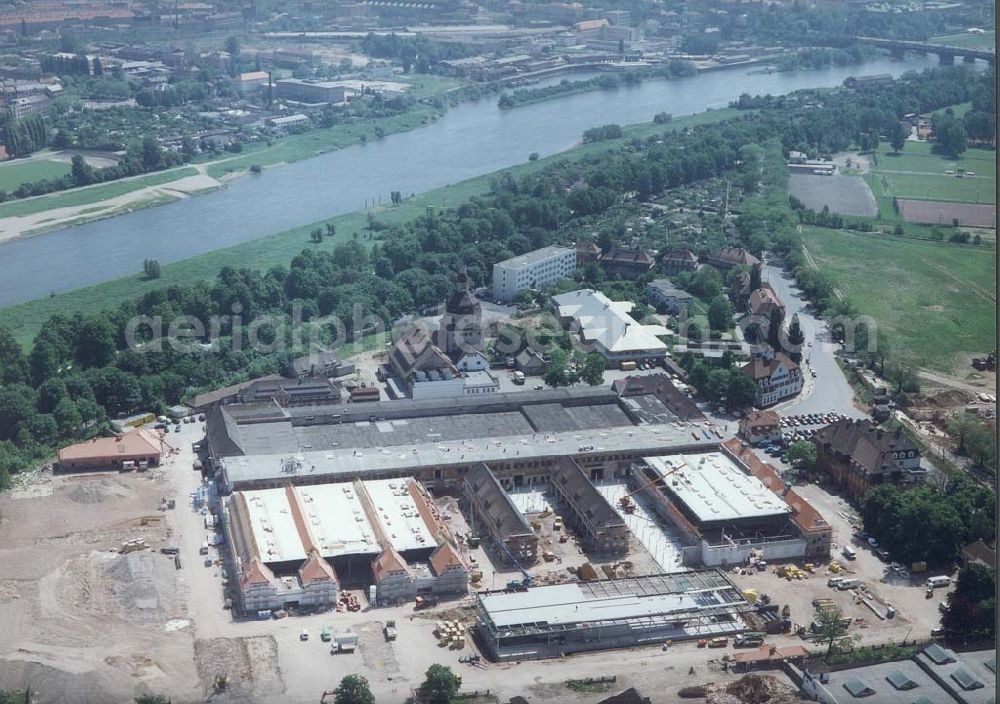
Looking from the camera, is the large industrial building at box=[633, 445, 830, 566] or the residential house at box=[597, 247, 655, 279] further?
the residential house at box=[597, 247, 655, 279]

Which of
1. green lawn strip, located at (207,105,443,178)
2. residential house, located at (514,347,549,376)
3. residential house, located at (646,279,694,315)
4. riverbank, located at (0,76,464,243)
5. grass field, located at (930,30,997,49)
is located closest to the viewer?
residential house, located at (514,347,549,376)

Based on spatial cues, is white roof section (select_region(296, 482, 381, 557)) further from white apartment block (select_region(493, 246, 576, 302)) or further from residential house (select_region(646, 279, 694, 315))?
residential house (select_region(646, 279, 694, 315))

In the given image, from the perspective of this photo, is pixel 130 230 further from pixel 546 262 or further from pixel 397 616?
pixel 397 616

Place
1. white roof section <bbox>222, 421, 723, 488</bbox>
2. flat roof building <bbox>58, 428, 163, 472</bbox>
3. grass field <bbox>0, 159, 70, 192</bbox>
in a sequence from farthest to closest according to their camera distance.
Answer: grass field <bbox>0, 159, 70, 192</bbox> < flat roof building <bbox>58, 428, 163, 472</bbox> < white roof section <bbox>222, 421, 723, 488</bbox>

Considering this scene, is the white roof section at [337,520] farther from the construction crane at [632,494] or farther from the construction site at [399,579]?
the construction crane at [632,494]

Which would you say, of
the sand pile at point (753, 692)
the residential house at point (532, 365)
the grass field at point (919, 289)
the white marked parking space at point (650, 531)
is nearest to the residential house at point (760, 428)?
the white marked parking space at point (650, 531)

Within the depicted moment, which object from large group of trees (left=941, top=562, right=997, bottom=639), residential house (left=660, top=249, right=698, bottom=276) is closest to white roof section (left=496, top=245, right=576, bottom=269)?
residential house (left=660, top=249, right=698, bottom=276)

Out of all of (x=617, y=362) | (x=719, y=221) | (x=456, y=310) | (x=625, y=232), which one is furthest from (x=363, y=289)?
(x=719, y=221)
